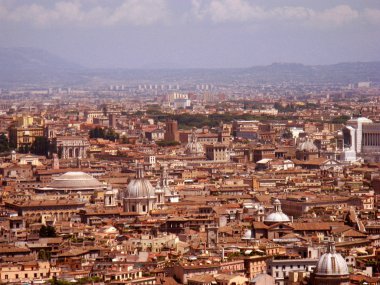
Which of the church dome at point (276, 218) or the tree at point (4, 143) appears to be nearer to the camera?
the church dome at point (276, 218)

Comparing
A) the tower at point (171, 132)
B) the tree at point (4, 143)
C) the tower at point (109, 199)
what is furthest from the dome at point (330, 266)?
the tower at point (171, 132)

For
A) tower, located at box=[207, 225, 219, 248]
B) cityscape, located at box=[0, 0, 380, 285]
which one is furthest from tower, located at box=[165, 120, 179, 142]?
tower, located at box=[207, 225, 219, 248]

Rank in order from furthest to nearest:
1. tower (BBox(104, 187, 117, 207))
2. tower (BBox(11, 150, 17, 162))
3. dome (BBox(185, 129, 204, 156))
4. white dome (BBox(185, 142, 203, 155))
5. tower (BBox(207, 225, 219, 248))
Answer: white dome (BBox(185, 142, 203, 155)) < dome (BBox(185, 129, 204, 156)) < tower (BBox(11, 150, 17, 162)) < tower (BBox(104, 187, 117, 207)) < tower (BBox(207, 225, 219, 248))

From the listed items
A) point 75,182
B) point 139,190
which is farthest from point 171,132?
point 139,190

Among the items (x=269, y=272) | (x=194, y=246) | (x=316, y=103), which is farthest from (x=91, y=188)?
(x=316, y=103)

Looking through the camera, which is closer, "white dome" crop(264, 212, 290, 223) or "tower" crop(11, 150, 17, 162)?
"white dome" crop(264, 212, 290, 223)

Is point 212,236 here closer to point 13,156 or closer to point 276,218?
point 276,218

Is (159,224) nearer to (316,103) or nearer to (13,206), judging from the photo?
(13,206)

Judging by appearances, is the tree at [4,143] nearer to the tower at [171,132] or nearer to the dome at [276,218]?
the tower at [171,132]

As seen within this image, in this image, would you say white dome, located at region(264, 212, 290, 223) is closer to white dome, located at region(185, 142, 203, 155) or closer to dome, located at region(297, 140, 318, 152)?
dome, located at region(297, 140, 318, 152)
